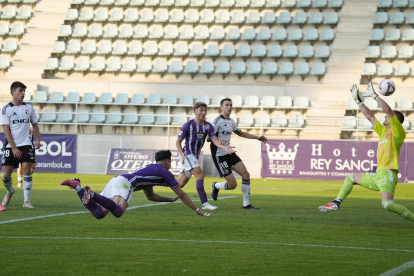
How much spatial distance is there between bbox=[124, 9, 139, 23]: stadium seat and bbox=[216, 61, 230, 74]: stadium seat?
5583 millimetres

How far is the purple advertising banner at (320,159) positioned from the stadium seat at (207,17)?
9794 mm

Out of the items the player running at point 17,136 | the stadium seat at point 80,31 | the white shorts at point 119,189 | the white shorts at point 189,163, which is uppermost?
the stadium seat at point 80,31

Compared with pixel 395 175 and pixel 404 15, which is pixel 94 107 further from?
pixel 395 175

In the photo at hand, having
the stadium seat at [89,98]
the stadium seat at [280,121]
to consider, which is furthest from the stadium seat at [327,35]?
the stadium seat at [89,98]

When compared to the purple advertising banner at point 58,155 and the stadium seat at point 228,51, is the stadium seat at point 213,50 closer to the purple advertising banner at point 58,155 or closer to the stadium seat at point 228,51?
the stadium seat at point 228,51

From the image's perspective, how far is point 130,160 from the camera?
74.8 ft

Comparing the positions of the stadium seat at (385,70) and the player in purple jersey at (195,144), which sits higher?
the stadium seat at (385,70)

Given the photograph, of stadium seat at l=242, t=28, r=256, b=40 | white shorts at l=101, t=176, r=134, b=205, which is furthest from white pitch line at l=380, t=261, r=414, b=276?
stadium seat at l=242, t=28, r=256, b=40

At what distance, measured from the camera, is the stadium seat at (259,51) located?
90.5ft

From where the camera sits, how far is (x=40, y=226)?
7727 millimetres

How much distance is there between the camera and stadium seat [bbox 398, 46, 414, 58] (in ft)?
87.2

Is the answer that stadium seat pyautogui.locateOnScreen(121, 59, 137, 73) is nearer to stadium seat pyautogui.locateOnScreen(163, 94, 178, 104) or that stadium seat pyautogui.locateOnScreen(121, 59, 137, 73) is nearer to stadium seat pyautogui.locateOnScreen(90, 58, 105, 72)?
stadium seat pyautogui.locateOnScreen(90, 58, 105, 72)

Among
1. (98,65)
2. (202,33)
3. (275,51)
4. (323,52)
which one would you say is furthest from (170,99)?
(323,52)

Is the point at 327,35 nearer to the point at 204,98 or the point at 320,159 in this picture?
the point at 204,98
